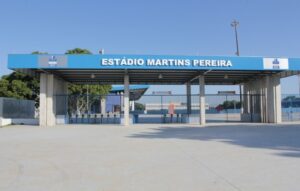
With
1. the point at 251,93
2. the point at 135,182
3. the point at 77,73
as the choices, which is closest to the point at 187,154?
the point at 135,182

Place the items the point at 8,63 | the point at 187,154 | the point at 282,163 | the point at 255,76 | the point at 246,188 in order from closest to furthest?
the point at 246,188
the point at 282,163
the point at 187,154
the point at 8,63
the point at 255,76

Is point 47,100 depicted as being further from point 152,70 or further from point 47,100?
point 152,70

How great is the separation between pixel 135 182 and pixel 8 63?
19904mm

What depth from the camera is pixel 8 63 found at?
24.3 m

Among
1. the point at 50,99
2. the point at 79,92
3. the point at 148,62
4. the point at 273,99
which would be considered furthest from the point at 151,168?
the point at 79,92

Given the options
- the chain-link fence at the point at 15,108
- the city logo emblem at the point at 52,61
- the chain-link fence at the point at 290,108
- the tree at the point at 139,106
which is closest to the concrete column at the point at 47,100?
the city logo emblem at the point at 52,61

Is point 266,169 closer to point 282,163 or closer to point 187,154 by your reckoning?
point 282,163

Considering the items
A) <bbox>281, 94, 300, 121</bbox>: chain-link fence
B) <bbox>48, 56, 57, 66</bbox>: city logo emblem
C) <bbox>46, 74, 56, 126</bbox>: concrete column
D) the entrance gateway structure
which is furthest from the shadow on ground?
<bbox>281, 94, 300, 121</bbox>: chain-link fence

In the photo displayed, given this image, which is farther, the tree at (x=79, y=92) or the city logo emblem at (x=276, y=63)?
the tree at (x=79, y=92)

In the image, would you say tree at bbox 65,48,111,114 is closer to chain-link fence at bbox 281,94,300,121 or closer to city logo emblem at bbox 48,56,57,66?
city logo emblem at bbox 48,56,57,66

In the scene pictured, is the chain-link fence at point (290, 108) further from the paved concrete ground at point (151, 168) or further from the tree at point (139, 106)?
the paved concrete ground at point (151, 168)

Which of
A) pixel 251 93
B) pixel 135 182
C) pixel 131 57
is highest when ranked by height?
pixel 131 57

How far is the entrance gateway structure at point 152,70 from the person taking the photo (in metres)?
25.3

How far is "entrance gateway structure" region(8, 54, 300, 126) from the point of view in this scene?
25.3 metres
